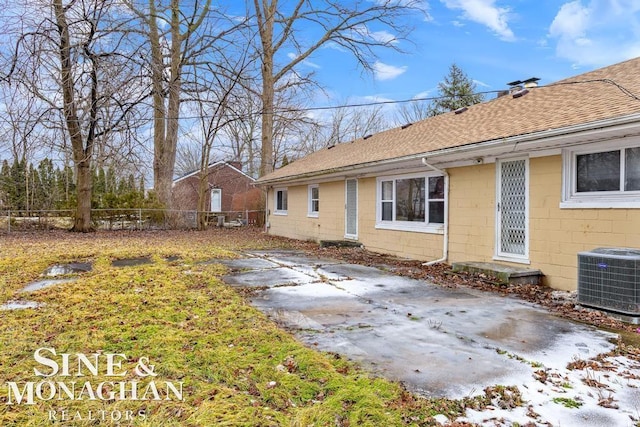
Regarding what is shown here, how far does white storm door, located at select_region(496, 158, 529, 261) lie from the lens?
695 centimetres

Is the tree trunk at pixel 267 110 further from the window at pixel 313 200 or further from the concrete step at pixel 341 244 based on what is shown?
the concrete step at pixel 341 244

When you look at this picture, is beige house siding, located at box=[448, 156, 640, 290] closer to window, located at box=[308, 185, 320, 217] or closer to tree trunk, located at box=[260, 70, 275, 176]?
window, located at box=[308, 185, 320, 217]

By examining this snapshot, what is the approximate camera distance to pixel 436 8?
57.3ft

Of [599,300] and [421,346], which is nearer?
[421,346]

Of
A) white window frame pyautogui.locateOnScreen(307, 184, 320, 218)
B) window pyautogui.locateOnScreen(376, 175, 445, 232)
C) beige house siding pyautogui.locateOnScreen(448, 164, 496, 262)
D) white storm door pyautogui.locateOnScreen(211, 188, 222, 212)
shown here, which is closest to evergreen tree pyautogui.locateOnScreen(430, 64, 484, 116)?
white window frame pyautogui.locateOnScreen(307, 184, 320, 218)

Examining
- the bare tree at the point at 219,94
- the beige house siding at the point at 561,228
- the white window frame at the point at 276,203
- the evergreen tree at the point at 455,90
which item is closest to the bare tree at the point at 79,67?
the bare tree at the point at 219,94

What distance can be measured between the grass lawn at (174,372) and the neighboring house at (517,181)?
180 inches

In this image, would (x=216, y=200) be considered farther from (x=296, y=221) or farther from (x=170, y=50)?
(x=296, y=221)

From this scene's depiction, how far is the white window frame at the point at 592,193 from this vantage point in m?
5.48

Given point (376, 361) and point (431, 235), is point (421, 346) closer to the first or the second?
point (376, 361)

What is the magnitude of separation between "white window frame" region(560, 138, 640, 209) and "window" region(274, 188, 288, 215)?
11.9 meters

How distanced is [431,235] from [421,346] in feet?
18.6

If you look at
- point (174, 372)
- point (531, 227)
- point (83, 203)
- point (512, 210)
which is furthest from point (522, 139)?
point (83, 203)

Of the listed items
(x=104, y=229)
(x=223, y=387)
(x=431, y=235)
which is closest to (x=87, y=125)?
(x=104, y=229)
